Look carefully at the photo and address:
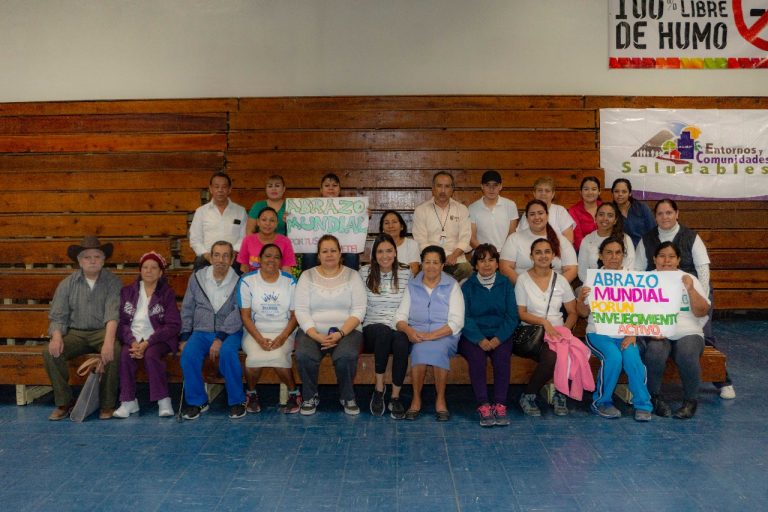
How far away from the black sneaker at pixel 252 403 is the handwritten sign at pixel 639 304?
90.7 inches

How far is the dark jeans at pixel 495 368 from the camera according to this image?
386 cm

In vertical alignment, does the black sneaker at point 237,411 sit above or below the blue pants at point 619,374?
below

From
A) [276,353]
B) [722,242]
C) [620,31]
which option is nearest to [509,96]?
[620,31]

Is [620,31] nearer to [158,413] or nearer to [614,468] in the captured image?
[614,468]

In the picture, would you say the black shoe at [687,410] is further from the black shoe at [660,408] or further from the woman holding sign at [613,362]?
the woman holding sign at [613,362]

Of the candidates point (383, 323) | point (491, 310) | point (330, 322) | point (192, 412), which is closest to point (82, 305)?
point (192, 412)

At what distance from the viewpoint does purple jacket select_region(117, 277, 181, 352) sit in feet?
13.4

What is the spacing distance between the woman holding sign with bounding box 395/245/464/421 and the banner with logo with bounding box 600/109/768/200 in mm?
3730

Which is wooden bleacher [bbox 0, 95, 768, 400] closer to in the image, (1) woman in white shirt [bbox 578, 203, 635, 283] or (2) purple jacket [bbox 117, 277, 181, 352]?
(1) woman in white shirt [bbox 578, 203, 635, 283]

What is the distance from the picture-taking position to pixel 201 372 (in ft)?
13.0

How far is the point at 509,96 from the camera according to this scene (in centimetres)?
680

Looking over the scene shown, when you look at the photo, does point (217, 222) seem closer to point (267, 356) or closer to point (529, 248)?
point (267, 356)

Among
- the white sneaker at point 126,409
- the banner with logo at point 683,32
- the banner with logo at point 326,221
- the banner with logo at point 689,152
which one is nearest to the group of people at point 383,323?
the white sneaker at point 126,409

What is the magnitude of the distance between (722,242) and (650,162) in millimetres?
1268
